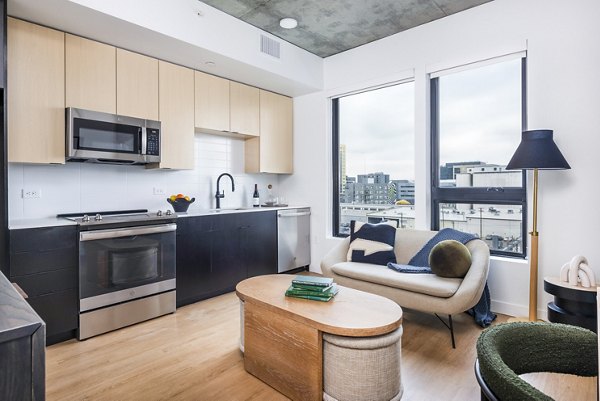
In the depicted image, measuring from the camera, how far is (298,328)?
1861 millimetres

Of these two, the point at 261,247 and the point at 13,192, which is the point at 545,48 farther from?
the point at 13,192

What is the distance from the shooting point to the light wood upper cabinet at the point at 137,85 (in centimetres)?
310

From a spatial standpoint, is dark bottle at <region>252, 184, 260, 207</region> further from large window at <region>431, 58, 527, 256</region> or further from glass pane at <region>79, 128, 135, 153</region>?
large window at <region>431, 58, 527, 256</region>

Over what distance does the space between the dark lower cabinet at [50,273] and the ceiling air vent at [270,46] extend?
253 centimetres

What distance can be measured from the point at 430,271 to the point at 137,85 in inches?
121

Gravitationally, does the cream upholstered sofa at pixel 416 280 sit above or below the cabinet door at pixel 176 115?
below

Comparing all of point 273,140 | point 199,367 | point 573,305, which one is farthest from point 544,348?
point 273,140

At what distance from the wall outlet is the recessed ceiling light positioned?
2.71 meters

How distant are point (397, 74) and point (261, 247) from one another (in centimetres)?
248

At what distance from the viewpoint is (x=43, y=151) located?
106 inches

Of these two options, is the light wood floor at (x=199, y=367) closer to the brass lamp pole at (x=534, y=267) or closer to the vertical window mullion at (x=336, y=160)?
the brass lamp pole at (x=534, y=267)

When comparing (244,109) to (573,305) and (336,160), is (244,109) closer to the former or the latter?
(336,160)

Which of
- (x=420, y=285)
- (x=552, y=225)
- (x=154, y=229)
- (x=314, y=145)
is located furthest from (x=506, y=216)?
(x=154, y=229)

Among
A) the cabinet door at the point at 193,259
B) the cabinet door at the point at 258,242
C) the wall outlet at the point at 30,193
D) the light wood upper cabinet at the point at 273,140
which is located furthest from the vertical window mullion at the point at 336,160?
the wall outlet at the point at 30,193
